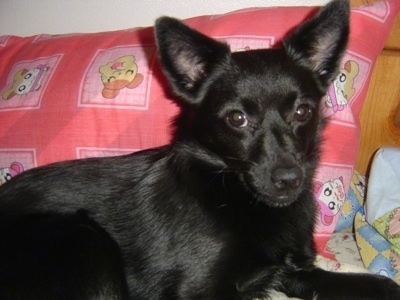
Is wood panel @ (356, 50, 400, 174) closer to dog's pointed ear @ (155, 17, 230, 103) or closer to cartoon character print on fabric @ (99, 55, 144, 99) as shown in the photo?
dog's pointed ear @ (155, 17, 230, 103)

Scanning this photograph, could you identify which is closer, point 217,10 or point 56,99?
point 56,99

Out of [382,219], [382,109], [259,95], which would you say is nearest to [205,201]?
[259,95]

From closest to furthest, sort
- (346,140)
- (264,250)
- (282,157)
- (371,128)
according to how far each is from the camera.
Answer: (282,157)
(264,250)
(346,140)
(371,128)

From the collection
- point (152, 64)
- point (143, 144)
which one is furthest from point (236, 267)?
point (152, 64)

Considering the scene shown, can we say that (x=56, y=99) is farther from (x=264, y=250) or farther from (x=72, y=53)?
(x=264, y=250)

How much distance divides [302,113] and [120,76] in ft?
3.04

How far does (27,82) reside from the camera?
8.51ft

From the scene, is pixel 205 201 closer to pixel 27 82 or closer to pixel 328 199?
pixel 328 199

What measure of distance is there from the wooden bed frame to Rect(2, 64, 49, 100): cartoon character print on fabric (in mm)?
1600

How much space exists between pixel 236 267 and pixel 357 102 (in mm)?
1061

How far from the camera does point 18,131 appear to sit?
99.0 inches

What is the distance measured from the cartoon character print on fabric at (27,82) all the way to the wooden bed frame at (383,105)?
160 centimetres

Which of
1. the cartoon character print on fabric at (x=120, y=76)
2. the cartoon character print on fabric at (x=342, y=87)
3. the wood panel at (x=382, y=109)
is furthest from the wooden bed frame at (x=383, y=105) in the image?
the cartoon character print on fabric at (x=120, y=76)

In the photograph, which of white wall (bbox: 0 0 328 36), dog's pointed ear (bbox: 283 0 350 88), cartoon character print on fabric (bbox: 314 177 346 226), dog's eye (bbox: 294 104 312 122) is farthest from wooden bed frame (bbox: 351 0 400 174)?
dog's eye (bbox: 294 104 312 122)
